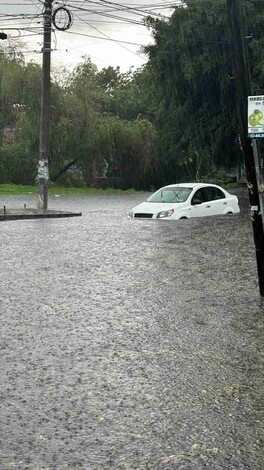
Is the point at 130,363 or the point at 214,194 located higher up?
the point at 214,194

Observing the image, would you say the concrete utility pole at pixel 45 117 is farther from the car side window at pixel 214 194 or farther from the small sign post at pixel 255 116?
the small sign post at pixel 255 116

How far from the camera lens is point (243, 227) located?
22.8 m

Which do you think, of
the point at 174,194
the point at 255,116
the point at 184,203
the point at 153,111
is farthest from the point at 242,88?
the point at 153,111

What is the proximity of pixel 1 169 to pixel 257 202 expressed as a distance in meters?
47.8

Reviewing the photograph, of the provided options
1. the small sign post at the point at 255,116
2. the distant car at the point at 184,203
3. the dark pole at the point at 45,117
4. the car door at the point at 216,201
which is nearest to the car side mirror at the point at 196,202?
the distant car at the point at 184,203

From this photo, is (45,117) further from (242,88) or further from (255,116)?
(255,116)

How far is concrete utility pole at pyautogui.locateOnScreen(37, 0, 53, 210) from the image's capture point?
29.7 meters

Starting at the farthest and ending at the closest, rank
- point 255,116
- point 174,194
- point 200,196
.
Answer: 1. point 200,196
2. point 174,194
3. point 255,116

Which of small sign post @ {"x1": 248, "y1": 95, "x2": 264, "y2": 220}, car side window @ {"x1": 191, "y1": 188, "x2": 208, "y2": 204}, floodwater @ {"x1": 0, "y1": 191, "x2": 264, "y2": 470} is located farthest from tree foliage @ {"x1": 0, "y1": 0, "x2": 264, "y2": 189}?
small sign post @ {"x1": 248, "y1": 95, "x2": 264, "y2": 220}

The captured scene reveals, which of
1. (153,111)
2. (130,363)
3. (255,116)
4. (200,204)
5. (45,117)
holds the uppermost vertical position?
(153,111)

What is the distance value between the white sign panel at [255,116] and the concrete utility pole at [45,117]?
65.1ft

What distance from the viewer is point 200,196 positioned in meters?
25.6

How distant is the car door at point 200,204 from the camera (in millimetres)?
25125

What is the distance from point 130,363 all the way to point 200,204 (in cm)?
1817
